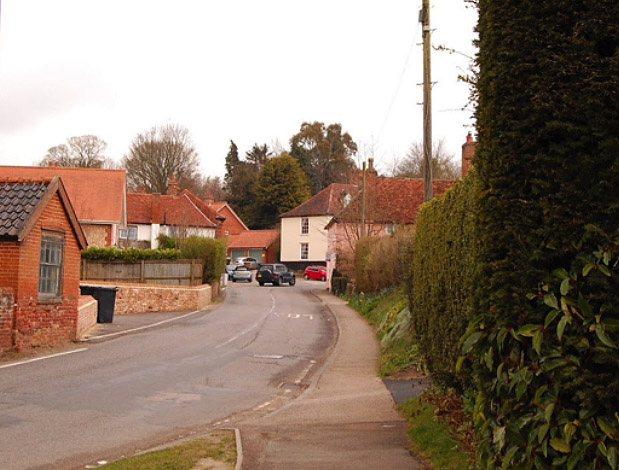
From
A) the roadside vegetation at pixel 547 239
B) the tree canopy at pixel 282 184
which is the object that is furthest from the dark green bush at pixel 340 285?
the tree canopy at pixel 282 184

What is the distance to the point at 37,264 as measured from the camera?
55.5 ft

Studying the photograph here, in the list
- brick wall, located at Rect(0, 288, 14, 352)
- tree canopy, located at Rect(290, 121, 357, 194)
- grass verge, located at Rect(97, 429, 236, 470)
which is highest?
tree canopy, located at Rect(290, 121, 357, 194)

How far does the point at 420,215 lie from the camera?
36.7 feet

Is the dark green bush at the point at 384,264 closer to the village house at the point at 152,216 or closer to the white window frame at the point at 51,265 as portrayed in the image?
the white window frame at the point at 51,265

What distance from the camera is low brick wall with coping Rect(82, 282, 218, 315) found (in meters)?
31.4

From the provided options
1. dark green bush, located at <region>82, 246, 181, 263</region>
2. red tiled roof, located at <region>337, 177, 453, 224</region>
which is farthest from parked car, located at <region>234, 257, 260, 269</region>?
dark green bush, located at <region>82, 246, 181, 263</region>

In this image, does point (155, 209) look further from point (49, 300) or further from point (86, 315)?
point (49, 300)

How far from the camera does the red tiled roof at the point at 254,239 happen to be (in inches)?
3341

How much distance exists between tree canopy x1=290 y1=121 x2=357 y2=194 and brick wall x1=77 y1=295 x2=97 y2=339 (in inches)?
2648

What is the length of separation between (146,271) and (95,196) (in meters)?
14.2

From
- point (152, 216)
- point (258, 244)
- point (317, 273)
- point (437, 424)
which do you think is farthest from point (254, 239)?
point (437, 424)

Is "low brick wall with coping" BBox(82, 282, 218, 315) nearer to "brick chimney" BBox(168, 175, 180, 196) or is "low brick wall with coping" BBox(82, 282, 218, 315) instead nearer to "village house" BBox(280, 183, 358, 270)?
"brick chimney" BBox(168, 175, 180, 196)

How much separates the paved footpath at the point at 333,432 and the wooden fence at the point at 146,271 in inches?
919

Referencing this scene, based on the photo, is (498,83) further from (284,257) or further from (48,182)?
(284,257)
